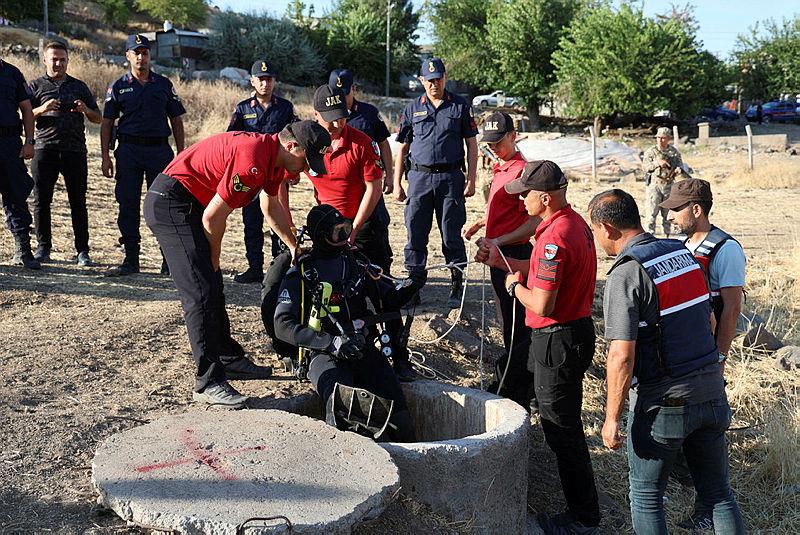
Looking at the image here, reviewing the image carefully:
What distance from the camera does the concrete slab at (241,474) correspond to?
3.41 meters

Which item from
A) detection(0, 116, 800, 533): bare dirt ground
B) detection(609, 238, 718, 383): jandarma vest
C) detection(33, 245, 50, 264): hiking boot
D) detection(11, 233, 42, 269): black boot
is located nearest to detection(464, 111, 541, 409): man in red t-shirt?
detection(0, 116, 800, 533): bare dirt ground

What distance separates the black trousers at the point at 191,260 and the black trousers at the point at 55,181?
313 cm

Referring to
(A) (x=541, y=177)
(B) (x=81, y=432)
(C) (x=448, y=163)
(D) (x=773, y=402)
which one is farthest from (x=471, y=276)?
(B) (x=81, y=432)

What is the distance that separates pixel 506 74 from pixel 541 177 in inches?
1511

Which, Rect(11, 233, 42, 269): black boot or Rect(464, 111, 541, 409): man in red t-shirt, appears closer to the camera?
Rect(464, 111, 541, 409): man in red t-shirt

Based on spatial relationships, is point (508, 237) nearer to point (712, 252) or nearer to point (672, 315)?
point (712, 252)

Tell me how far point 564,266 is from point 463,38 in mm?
43784

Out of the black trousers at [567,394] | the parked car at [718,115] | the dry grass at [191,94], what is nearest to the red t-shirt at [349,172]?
the black trousers at [567,394]

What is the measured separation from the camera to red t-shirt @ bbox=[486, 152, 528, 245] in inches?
219

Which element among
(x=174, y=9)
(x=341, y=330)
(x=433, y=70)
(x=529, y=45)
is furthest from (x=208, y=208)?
(x=174, y=9)

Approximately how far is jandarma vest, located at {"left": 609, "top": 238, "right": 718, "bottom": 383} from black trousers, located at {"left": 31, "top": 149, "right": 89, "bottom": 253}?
5.40 meters

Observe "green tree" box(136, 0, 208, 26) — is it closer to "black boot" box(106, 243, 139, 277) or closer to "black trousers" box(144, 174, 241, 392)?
"black boot" box(106, 243, 139, 277)

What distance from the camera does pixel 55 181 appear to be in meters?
7.60

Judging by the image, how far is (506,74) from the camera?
41438 mm
